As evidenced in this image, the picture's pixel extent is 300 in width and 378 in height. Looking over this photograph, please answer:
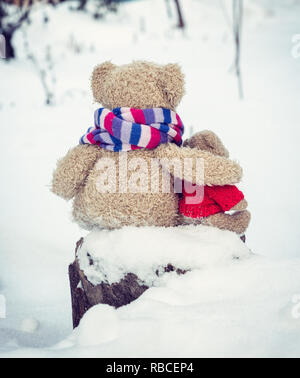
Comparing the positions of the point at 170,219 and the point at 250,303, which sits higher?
the point at 170,219

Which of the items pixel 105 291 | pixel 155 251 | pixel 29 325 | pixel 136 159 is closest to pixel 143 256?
pixel 155 251

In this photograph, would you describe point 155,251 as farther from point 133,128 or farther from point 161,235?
point 133,128

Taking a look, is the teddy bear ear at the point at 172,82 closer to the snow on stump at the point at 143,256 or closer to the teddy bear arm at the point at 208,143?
the teddy bear arm at the point at 208,143

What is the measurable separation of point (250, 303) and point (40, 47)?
4635 mm

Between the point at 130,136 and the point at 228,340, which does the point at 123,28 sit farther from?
the point at 228,340

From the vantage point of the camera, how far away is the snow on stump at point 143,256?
0.96 metres

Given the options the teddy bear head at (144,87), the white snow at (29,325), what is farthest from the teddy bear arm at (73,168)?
the white snow at (29,325)

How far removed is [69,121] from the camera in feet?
8.80

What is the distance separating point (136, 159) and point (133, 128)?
0.10 m

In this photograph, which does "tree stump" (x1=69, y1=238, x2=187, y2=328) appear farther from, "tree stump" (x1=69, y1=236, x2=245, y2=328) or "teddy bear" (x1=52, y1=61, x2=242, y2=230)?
"teddy bear" (x1=52, y1=61, x2=242, y2=230)

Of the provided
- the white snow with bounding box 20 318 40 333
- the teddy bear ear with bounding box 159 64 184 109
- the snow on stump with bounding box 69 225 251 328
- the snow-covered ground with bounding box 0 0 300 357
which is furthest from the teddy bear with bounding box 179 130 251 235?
the white snow with bounding box 20 318 40 333

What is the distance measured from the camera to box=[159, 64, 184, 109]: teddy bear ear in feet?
3.27
